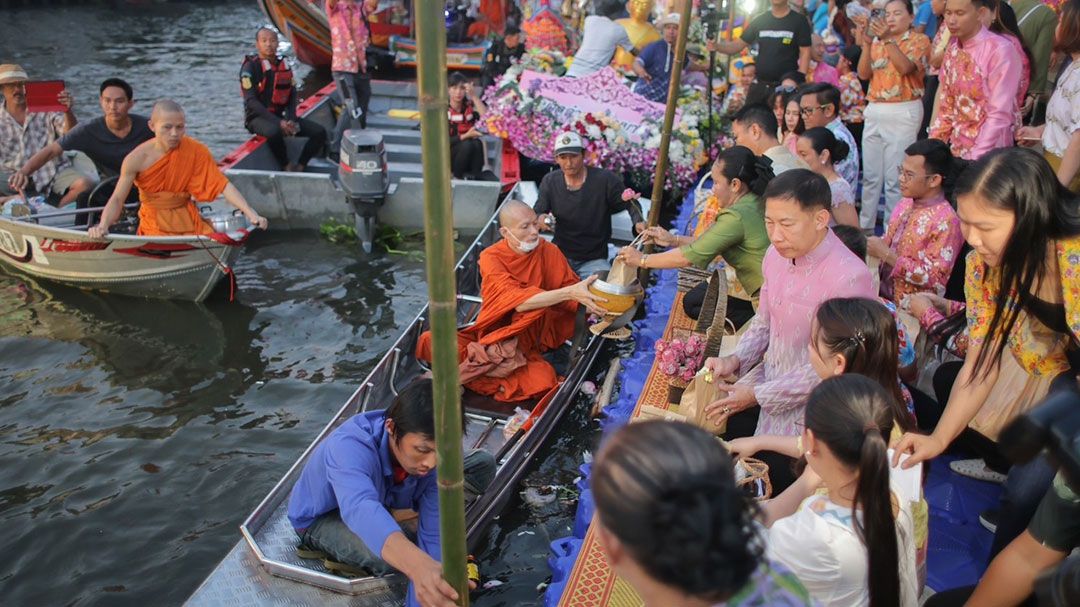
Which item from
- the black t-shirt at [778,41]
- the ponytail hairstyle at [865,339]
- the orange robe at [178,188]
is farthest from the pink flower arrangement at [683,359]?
the black t-shirt at [778,41]

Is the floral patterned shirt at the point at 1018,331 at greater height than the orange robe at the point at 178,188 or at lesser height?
greater

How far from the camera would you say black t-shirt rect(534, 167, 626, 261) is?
6445 mm

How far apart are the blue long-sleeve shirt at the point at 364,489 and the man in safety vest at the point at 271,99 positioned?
264 inches

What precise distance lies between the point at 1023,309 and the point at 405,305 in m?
5.79

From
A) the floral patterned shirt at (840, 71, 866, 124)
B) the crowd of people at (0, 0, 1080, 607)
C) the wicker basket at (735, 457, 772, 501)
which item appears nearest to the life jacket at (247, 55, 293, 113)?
the crowd of people at (0, 0, 1080, 607)

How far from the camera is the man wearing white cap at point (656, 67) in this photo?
10148mm

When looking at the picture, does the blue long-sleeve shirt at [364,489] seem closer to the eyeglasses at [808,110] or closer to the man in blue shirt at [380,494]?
the man in blue shirt at [380,494]

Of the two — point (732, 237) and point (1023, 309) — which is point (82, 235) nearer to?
point (732, 237)

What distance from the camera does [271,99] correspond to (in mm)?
9695

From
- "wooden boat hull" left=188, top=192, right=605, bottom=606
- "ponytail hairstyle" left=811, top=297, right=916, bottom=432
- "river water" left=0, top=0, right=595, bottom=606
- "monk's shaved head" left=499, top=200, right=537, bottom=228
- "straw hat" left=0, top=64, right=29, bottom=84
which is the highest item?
"straw hat" left=0, top=64, right=29, bottom=84

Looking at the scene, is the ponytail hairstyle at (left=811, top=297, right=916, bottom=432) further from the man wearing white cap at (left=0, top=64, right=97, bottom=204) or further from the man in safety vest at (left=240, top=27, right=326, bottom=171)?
the man in safety vest at (left=240, top=27, right=326, bottom=171)

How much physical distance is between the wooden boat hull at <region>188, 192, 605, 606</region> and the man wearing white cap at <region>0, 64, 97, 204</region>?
4191 millimetres

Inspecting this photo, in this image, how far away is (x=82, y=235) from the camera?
7.15 metres

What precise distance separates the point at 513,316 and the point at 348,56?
6331 millimetres
